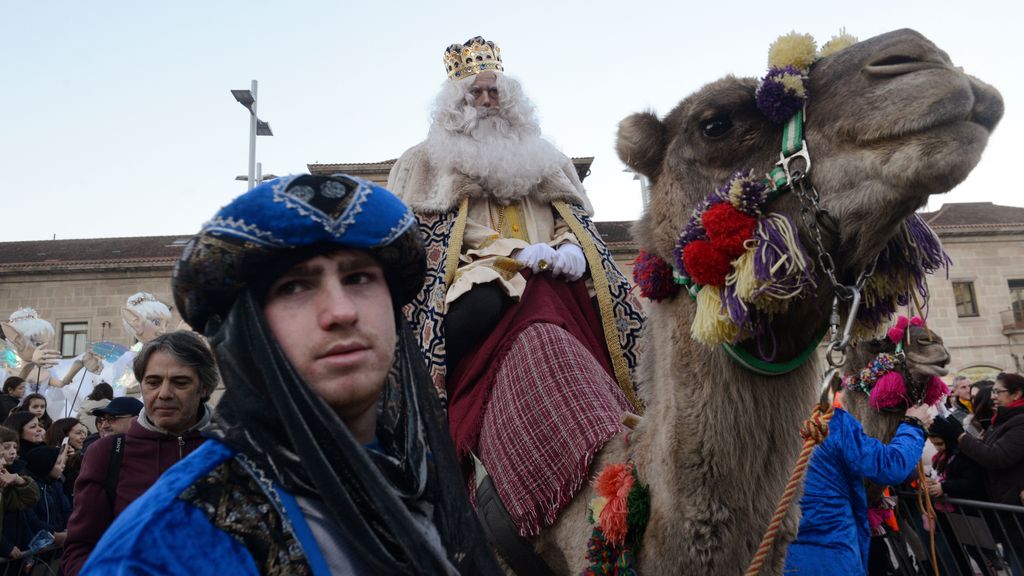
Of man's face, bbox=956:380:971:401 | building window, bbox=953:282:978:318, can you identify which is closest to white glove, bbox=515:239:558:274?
man's face, bbox=956:380:971:401

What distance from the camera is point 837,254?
229cm

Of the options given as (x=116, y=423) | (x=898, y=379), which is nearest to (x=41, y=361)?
(x=116, y=423)

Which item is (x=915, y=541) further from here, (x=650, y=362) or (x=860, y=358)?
(x=650, y=362)

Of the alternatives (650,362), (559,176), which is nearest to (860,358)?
(559,176)

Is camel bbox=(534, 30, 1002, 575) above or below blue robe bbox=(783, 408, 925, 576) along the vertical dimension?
above

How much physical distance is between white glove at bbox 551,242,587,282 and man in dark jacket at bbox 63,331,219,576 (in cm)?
187

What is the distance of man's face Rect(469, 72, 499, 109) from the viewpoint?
4684 millimetres

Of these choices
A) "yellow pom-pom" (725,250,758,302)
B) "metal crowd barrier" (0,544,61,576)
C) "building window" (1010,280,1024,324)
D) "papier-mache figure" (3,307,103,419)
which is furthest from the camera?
"building window" (1010,280,1024,324)

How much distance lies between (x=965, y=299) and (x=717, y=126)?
33.9 meters

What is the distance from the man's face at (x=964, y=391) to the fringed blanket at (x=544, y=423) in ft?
27.9

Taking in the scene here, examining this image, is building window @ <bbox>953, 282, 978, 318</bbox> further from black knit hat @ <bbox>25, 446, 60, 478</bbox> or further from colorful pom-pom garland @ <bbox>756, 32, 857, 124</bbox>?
colorful pom-pom garland @ <bbox>756, 32, 857, 124</bbox>

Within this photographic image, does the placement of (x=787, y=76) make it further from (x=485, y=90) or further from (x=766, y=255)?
(x=485, y=90)

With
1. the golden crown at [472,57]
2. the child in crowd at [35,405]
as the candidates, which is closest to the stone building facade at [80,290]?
the child in crowd at [35,405]

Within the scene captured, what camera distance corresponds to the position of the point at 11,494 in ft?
17.8
